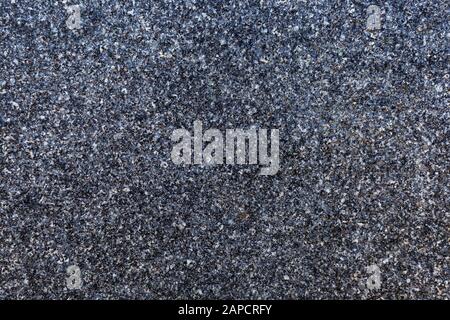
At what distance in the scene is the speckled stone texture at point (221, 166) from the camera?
1.41 m

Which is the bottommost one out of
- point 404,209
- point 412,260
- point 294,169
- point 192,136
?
point 412,260

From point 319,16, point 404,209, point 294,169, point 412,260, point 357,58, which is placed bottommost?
point 412,260

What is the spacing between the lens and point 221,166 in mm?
1429

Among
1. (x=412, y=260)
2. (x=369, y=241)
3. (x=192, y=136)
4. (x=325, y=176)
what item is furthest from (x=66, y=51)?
(x=412, y=260)

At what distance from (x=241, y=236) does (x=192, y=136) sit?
323 millimetres

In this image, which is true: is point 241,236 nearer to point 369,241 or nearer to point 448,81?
point 369,241

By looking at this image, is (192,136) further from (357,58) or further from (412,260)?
(412,260)

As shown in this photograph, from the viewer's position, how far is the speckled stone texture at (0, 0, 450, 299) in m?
1.41

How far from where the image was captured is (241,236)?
4.69 ft

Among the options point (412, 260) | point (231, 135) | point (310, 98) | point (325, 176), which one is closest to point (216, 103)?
point (231, 135)

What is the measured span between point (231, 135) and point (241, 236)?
0.97 ft

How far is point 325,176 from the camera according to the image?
142 cm

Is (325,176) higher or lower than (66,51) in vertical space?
lower

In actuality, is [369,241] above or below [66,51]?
below
